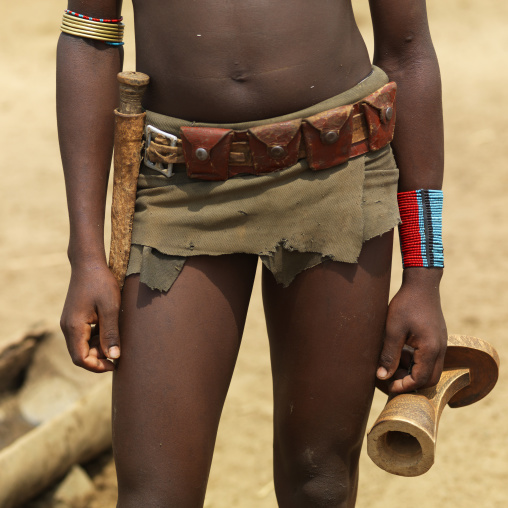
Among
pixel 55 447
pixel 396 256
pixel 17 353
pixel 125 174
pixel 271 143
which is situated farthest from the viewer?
pixel 396 256

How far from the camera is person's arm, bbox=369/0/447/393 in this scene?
1.90 metres

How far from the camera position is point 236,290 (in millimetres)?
1824

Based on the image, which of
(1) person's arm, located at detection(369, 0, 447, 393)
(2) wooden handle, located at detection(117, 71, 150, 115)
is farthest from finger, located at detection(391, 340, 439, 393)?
(2) wooden handle, located at detection(117, 71, 150, 115)

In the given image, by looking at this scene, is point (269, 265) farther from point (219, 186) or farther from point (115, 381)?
point (115, 381)

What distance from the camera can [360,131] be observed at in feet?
5.88

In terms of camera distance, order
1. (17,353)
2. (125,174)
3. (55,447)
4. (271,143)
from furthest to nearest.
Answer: (17,353)
(55,447)
(125,174)
(271,143)

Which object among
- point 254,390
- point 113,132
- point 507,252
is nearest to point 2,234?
point 254,390

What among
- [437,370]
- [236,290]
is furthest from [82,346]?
[437,370]

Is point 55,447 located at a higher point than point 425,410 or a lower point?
lower

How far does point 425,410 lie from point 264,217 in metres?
0.58

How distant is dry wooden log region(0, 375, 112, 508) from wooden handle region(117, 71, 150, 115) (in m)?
1.59

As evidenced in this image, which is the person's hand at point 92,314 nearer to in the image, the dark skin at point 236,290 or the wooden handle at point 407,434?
the dark skin at point 236,290

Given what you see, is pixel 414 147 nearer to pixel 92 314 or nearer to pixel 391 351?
pixel 391 351

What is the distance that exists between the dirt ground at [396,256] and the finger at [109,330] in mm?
1550
